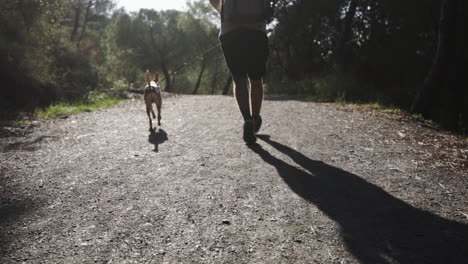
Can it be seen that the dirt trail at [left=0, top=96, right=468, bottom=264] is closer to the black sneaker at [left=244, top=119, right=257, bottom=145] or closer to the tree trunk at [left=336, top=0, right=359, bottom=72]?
the black sneaker at [left=244, top=119, right=257, bottom=145]

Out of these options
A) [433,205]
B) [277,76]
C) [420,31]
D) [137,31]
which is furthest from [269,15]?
[137,31]

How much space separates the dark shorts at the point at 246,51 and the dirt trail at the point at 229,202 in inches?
35.9

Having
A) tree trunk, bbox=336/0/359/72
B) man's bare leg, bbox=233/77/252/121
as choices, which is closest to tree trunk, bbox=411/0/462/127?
man's bare leg, bbox=233/77/252/121

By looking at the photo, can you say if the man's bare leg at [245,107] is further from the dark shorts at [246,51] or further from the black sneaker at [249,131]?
the dark shorts at [246,51]

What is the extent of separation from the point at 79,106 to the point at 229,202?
654 centimetres

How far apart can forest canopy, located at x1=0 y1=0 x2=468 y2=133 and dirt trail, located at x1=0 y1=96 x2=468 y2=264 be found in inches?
108

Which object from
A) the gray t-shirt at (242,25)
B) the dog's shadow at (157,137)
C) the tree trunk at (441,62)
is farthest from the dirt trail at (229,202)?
the tree trunk at (441,62)

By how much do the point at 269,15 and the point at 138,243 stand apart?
3.02m

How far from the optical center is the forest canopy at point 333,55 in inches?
253

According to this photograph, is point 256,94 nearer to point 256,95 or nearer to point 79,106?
point 256,95

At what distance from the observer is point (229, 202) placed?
6.87 feet

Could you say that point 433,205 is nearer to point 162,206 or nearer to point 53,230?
point 162,206

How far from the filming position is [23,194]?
2.26 meters

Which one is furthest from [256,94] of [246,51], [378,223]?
[378,223]
